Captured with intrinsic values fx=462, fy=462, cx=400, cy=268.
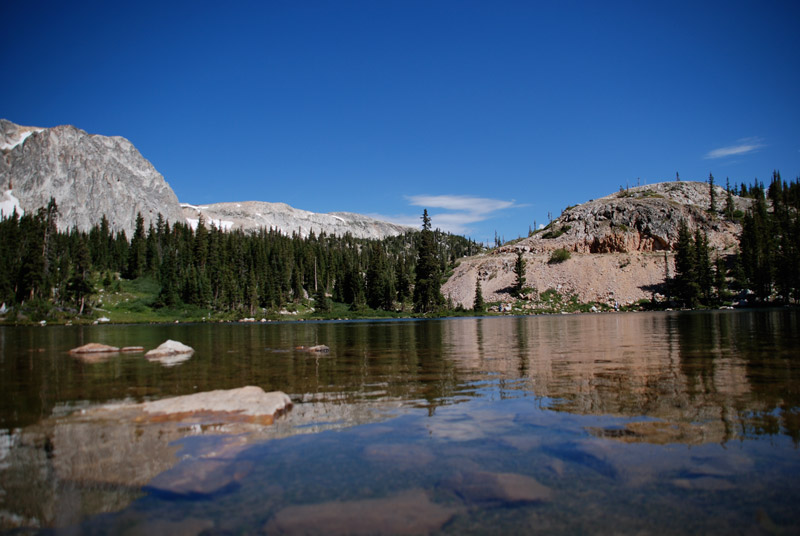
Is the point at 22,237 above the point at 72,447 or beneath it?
above

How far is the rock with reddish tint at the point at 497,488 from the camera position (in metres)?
5.55

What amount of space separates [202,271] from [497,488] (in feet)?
456

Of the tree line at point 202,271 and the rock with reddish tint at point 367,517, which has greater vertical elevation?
the tree line at point 202,271

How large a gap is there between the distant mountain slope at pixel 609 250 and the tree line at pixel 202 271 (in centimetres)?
1638

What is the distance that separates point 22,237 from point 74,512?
465ft

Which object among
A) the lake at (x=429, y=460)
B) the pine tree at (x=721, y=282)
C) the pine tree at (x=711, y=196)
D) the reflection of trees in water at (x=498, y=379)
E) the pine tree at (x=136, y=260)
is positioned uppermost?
the pine tree at (x=711, y=196)

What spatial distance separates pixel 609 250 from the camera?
468 ft

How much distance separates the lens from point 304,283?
15100cm

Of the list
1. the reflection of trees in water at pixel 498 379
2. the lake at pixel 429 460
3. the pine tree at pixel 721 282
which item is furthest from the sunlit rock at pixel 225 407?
the pine tree at pixel 721 282

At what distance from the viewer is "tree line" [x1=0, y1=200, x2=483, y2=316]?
10019cm

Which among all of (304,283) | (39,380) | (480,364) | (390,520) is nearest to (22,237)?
(304,283)

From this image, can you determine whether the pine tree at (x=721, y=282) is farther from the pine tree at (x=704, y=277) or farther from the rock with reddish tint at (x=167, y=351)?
the rock with reddish tint at (x=167, y=351)

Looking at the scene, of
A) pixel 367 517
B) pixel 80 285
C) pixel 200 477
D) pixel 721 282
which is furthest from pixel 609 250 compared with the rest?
pixel 367 517

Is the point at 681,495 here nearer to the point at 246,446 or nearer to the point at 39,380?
the point at 246,446
